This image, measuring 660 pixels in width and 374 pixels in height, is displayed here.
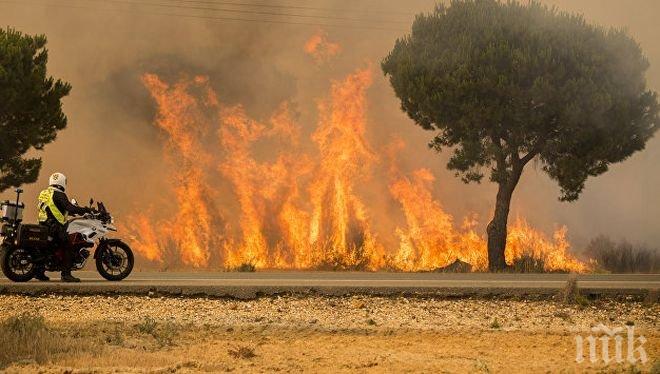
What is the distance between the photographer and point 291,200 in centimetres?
3675

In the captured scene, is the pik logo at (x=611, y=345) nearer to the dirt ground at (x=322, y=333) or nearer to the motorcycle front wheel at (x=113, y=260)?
the dirt ground at (x=322, y=333)

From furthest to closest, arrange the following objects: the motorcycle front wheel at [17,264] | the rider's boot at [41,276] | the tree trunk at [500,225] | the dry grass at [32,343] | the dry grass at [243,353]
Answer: the tree trunk at [500,225] < the rider's boot at [41,276] < the motorcycle front wheel at [17,264] < the dry grass at [243,353] < the dry grass at [32,343]

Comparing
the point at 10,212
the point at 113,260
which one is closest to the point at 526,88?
the point at 113,260

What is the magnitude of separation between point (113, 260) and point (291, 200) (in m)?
18.4

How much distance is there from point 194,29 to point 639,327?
34.1 metres

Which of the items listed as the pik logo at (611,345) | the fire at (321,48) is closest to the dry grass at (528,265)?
the pik logo at (611,345)

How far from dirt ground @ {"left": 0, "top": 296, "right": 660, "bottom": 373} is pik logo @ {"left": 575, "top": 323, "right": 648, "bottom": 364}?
161 millimetres

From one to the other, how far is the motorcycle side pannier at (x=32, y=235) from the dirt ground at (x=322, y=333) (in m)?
1.59

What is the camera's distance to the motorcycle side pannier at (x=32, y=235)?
17391mm

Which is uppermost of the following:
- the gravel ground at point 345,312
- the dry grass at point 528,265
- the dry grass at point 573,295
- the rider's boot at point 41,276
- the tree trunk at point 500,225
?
the tree trunk at point 500,225

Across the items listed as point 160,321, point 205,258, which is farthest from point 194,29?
point 160,321

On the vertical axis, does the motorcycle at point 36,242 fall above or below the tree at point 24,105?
below

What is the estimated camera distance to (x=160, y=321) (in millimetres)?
14164

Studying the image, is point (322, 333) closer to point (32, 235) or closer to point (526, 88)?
point (32, 235)
